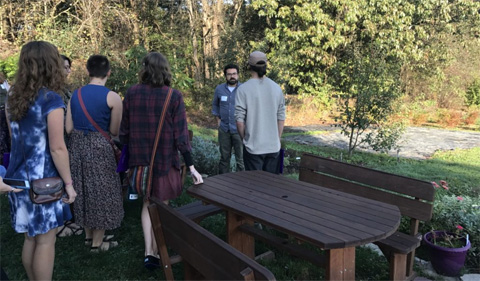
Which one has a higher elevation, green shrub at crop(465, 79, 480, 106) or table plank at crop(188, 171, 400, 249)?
green shrub at crop(465, 79, 480, 106)

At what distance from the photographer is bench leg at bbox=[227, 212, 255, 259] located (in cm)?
301

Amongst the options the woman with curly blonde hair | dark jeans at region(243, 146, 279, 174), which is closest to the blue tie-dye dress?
the woman with curly blonde hair

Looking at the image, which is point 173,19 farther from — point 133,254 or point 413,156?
point 133,254

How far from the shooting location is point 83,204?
10.3ft

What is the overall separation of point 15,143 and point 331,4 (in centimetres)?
1465

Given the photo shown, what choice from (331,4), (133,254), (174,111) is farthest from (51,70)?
(331,4)

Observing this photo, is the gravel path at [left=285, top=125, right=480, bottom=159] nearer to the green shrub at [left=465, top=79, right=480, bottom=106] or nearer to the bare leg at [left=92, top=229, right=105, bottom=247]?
the green shrub at [left=465, top=79, right=480, bottom=106]

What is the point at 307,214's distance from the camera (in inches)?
89.0

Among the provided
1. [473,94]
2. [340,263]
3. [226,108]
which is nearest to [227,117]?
[226,108]

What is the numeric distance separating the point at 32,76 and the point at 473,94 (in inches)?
731

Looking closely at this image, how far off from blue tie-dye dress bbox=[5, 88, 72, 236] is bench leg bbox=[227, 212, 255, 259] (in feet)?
4.34

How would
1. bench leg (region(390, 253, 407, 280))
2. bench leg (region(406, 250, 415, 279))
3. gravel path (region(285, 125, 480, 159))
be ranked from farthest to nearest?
gravel path (region(285, 125, 480, 159)) → bench leg (region(406, 250, 415, 279)) → bench leg (region(390, 253, 407, 280))

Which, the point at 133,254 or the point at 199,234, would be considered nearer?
the point at 199,234

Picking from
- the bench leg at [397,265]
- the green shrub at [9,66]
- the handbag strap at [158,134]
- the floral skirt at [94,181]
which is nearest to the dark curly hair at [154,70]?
the handbag strap at [158,134]
